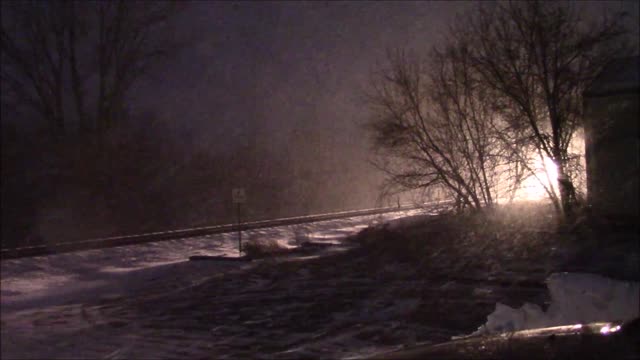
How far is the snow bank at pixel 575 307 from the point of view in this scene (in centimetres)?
1077

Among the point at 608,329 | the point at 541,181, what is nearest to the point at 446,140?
the point at 541,181

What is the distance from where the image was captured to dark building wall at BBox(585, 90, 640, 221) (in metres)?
21.6

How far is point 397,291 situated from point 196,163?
132 feet

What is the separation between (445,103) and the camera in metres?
29.0

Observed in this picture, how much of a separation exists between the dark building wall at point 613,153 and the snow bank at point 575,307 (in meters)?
7.24

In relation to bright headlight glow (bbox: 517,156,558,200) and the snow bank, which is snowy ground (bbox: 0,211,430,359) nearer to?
the snow bank

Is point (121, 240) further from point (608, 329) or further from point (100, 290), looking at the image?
point (608, 329)

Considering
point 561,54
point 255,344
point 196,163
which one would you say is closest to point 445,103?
point 561,54

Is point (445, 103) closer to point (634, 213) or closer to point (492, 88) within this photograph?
point (492, 88)

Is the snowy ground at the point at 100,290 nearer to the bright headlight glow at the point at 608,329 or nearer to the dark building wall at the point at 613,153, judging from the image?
the bright headlight glow at the point at 608,329

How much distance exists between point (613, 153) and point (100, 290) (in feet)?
44.2

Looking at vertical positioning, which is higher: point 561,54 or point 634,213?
point 561,54

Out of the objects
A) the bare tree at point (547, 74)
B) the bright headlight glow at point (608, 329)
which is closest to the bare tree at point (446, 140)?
the bare tree at point (547, 74)

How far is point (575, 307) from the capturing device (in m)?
11.9
